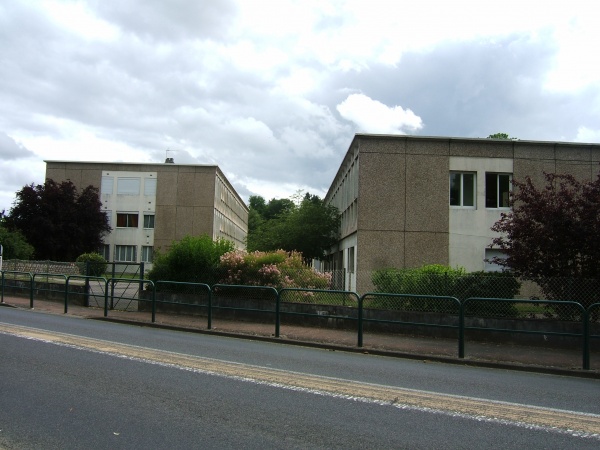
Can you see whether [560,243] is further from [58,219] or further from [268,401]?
[58,219]

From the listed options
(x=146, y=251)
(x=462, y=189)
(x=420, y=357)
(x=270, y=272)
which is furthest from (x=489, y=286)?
(x=146, y=251)

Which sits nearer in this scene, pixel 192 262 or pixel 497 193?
pixel 192 262

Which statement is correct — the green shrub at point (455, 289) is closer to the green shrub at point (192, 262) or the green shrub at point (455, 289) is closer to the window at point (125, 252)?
the green shrub at point (192, 262)

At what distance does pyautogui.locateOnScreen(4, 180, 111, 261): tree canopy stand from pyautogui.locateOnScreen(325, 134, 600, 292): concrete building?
3540cm

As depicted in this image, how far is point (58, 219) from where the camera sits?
159 ft

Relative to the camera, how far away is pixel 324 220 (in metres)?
32.0

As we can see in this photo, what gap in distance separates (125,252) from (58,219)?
8.23 m

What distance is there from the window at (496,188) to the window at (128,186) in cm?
3982

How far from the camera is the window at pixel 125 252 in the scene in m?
54.3

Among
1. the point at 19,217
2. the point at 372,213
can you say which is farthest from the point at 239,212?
the point at 372,213

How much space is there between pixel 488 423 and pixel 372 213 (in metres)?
16.8

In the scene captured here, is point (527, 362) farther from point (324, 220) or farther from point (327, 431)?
point (324, 220)

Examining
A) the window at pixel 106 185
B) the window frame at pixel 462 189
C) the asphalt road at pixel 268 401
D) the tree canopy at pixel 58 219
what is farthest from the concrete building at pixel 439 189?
the window at pixel 106 185

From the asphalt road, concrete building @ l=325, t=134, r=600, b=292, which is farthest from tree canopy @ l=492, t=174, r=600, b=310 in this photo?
concrete building @ l=325, t=134, r=600, b=292
